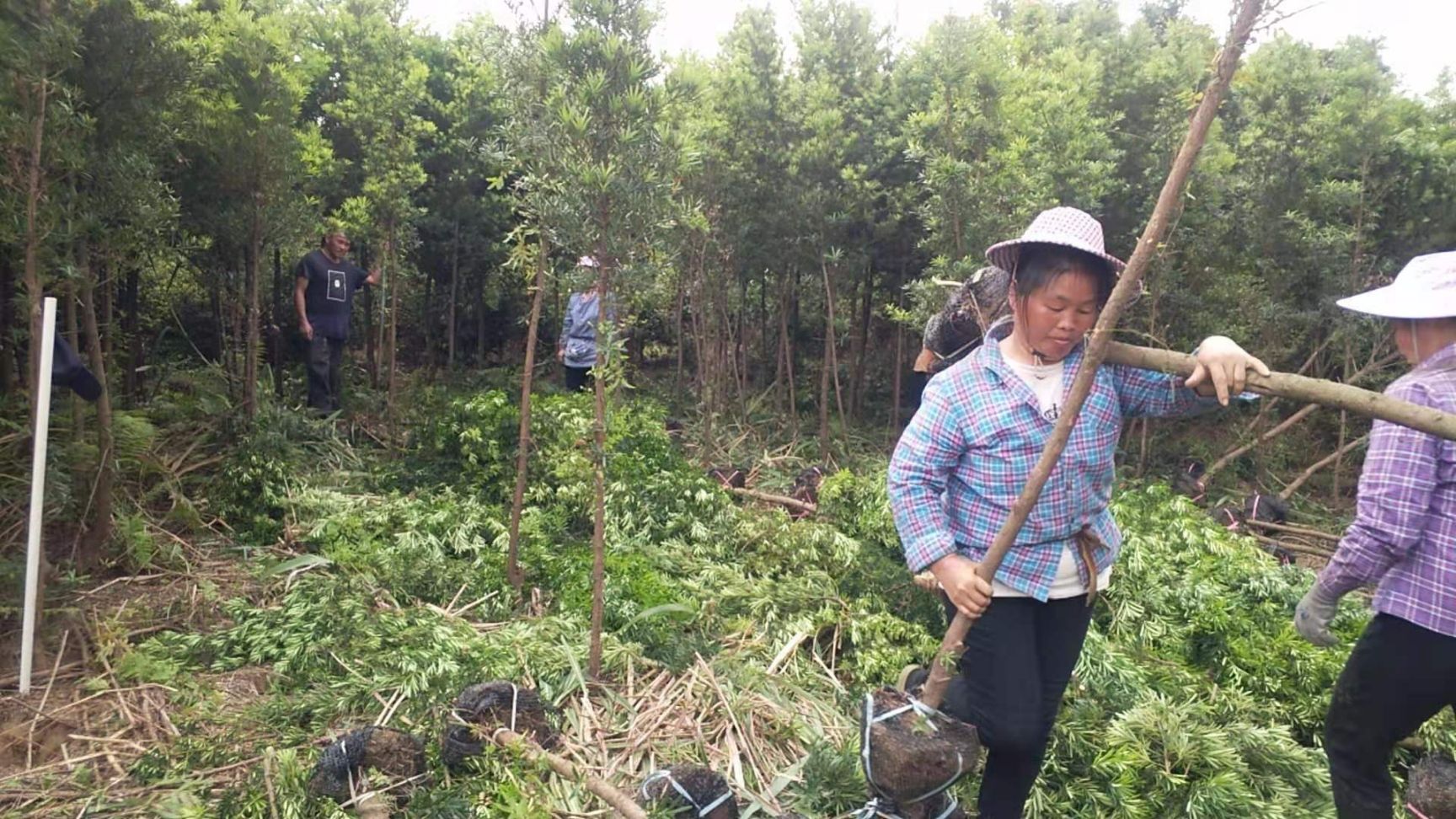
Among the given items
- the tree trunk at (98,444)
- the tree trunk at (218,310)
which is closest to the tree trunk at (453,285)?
the tree trunk at (218,310)

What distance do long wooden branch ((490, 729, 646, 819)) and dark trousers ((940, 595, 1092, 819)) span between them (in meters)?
1.01

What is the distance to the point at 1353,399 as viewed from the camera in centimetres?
185

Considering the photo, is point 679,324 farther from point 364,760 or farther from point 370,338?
point 364,760

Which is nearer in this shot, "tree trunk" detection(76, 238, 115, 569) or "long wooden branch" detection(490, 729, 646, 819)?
"long wooden branch" detection(490, 729, 646, 819)

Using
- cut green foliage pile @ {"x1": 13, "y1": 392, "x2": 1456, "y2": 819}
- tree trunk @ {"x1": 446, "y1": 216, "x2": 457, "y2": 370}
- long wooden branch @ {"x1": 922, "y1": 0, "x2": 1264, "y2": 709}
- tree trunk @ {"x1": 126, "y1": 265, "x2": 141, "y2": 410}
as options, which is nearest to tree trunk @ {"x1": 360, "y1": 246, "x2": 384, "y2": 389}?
tree trunk @ {"x1": 446, "y1": 216, "x2": 457, "y2": 370}

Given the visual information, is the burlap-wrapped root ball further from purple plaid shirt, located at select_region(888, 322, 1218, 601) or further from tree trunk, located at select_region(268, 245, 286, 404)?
tree trunk, located at select_region(268, 245, 286, 404)

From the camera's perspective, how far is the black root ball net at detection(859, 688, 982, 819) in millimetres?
2197

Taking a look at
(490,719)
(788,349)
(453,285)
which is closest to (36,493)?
(490,719)

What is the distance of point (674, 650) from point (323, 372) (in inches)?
220

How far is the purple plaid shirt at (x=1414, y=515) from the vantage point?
2.27 metres

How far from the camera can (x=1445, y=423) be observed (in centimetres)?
179

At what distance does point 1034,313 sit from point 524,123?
115 inches

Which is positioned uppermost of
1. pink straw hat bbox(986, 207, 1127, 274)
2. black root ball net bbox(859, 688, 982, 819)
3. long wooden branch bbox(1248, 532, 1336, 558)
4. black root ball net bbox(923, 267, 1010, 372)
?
pink straw hat bbox(986, 207, 1127, 274)

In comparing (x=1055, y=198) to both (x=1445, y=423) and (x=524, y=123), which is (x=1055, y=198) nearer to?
(x=524, y=123)
